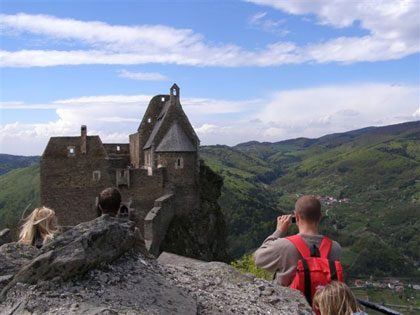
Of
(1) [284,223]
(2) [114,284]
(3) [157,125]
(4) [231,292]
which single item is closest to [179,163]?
(3) [157,125]

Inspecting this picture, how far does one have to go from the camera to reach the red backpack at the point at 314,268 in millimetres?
6145

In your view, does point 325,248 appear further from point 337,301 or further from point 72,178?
point 72,178

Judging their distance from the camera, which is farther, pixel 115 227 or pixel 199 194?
pixel 199 194

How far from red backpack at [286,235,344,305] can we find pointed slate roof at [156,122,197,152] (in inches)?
870

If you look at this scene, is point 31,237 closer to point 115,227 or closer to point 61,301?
point 115,227

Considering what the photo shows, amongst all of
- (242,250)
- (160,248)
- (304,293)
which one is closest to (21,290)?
(304,293)

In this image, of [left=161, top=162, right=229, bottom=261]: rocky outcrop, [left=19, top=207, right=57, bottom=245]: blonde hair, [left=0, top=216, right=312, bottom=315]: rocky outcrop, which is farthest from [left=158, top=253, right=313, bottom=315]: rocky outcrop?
[left=161, top=162, right=229, bottom=261]: rocky outcrop

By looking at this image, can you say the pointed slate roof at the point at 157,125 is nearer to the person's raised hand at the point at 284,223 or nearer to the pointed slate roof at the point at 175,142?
the pointed slate roof at the point at 175,142

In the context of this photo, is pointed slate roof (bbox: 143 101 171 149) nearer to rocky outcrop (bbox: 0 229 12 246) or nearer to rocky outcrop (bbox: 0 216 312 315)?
rocky outcrop (bbox: 0 229 12 246)

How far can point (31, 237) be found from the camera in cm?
784

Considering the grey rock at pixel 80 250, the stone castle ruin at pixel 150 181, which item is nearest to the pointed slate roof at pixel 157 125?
the stone castle ruin at pixel 150 181

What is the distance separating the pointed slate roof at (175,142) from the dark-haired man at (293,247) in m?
21.8

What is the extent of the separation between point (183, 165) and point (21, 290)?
22.4 meters

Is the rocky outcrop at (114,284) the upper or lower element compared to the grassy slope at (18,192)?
upper
